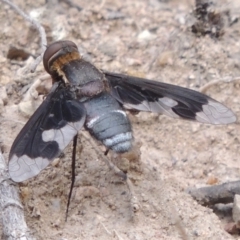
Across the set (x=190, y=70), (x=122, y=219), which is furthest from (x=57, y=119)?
(x=190, y=70)

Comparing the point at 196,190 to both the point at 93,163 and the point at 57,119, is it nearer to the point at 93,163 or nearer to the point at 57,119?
the point at 93,163

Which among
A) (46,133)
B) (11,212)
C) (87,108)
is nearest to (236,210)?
(87,108)

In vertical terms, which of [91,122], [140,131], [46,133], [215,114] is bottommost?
[140,131]

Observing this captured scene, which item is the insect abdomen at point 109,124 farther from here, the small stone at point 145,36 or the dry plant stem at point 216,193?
the small stone at point 145,36

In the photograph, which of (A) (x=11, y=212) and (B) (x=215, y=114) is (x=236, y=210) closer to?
(B) (x=215, y=114)

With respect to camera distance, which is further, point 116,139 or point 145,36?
point 145,36

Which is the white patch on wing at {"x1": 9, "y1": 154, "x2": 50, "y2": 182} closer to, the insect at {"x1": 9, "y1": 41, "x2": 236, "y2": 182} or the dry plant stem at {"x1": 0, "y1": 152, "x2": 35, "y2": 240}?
the insect at {"x1": 9, "y1": 41, "x2": 236, "y2": 182}

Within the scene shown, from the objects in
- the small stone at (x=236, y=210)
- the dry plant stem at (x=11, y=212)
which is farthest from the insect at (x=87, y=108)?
the small stone at (x=236, y=210)
